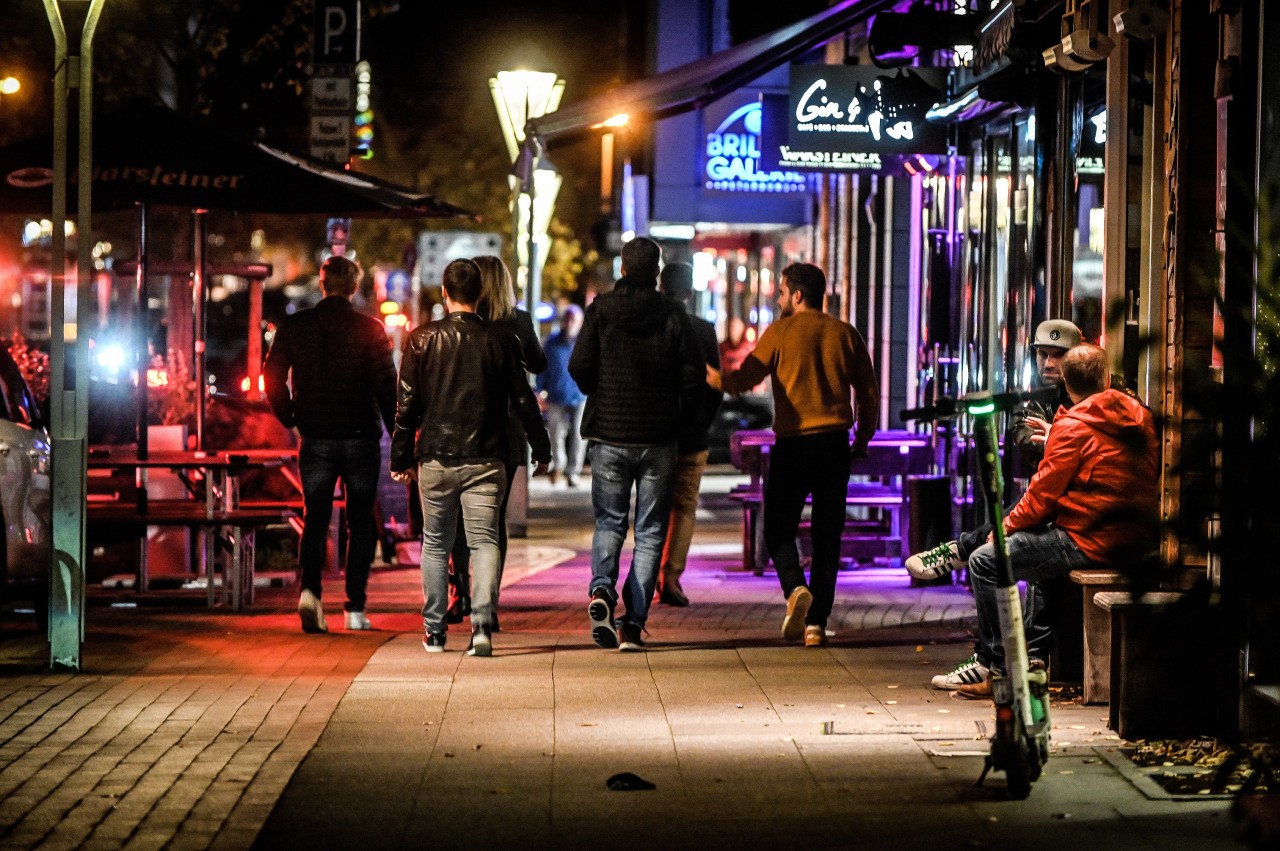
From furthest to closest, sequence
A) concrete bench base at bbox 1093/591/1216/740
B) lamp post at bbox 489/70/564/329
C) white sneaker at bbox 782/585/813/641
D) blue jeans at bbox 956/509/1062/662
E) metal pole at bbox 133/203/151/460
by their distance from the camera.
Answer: lamp post at bbox 489/70/564/329, metal pole at bbox 133/203/151/460, white sneaker at bbox 782/585/813/641, blue jeans at bbox 956/509/1062/662, concrete bench base at bbox 1093/591/1216/740

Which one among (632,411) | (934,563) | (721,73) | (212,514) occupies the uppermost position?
(721,73)

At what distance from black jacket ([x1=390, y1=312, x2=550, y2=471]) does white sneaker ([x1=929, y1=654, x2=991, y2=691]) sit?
2.24 metres

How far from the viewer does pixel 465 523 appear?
31.5 ft

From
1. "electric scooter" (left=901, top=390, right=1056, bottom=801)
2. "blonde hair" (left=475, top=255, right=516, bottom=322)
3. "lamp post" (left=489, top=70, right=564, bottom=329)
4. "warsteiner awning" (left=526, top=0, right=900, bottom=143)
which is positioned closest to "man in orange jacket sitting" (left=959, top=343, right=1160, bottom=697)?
"electric scooter" (left=901, top=390, right=1056, bottom=801)

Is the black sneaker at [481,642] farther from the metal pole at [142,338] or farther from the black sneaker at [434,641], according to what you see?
the metal pole at [142,338]

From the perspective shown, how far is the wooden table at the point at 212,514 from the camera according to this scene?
1173 centimetres

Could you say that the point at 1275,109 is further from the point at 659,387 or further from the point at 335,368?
the point at 335,368

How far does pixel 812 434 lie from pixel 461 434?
183 centimetres

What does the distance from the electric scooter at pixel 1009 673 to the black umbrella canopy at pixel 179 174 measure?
22.9 feet

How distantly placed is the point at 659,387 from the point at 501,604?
2839 mm

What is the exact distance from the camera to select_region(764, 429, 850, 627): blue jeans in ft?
33.0

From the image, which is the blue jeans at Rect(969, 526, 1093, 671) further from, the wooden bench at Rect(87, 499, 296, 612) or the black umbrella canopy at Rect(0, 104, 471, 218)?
the black umbrella canopy at Rect(0, 104, 471, 218)

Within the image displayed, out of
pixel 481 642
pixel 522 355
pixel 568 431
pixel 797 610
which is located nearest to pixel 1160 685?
pixel 797 610

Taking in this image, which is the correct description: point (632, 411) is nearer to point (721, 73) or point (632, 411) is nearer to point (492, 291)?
point (492, 291)
